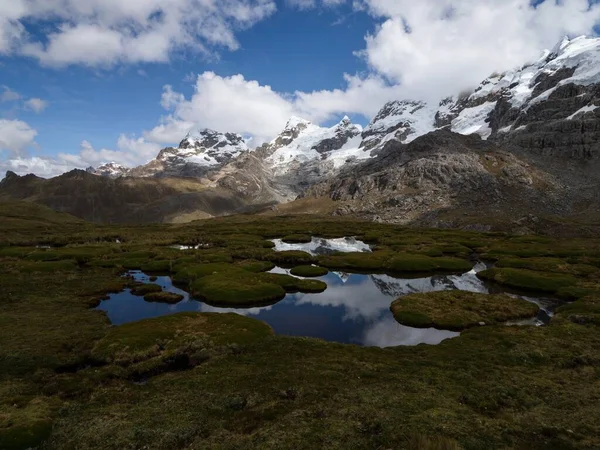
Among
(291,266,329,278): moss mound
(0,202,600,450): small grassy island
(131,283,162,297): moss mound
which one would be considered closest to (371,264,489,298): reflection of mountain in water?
(0,202,600,450): small grassy island

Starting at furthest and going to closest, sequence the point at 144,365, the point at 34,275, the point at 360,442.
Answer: the point at 34,275 < the point at 144,365 < the point at 360,442

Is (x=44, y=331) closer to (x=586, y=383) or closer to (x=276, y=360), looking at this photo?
(x=276, y=360)

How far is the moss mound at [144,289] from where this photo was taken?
60.7 metres

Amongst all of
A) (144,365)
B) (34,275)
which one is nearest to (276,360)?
(144,365)

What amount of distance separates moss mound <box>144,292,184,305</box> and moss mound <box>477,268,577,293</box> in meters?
56.1

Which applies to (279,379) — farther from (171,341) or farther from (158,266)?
(158,266)

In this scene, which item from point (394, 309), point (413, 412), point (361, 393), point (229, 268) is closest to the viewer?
point (413, 412)

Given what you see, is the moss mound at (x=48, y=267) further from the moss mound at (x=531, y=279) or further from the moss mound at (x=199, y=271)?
the moss mound at (x=531, y=279)

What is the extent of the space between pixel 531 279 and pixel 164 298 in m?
61.2

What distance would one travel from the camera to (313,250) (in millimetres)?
116625

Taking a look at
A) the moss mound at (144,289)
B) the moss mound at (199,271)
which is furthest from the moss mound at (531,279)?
the moss mound at (144,289)

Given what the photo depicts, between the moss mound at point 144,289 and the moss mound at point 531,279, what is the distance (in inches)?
2360

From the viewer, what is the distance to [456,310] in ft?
165

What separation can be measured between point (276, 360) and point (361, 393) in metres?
8.71
